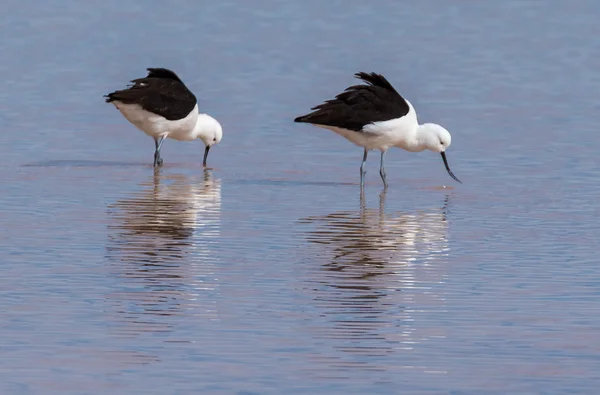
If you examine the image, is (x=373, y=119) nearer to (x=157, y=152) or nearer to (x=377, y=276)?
(x=157, y=152)

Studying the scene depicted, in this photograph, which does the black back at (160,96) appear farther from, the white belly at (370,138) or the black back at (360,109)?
the white belly at (370,138)

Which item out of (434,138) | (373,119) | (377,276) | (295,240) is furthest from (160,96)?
(377,276)

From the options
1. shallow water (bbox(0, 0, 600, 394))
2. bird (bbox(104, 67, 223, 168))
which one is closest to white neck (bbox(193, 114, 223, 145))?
bird (bbox(104, 67, 223, 168))

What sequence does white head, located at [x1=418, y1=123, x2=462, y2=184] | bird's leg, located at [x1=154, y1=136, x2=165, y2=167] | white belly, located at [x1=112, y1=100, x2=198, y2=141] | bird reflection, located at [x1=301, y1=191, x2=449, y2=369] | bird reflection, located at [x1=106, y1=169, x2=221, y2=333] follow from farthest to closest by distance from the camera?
white belly, located at [x1=112, y1=100, x2=198, y2=141] < bird's leg, located at [x1=154, y1=136, x2=165, y2=167] < white head, located at [x1=418, y1=123, x2=462, y2=184] < bird reflection, located at [x1=106, y1=169, x2=221, y2=333] < bird reflection, located at [x1=301, y1=191, x2=449, y2=369]

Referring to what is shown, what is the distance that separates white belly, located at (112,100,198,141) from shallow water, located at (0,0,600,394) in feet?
1.33

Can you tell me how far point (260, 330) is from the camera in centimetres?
1066

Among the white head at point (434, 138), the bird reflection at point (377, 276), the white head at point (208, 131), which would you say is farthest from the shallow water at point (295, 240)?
the white head at point (434, 138)

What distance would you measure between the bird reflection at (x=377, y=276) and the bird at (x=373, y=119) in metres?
1.84

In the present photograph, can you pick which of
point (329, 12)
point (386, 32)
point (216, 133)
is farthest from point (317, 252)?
point (329, 12)

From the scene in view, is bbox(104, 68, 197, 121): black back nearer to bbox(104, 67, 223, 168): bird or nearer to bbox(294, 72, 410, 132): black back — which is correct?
bbox(104, 67, 223, 168): bird

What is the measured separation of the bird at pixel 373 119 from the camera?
18578 mm

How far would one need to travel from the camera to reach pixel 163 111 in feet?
66.5

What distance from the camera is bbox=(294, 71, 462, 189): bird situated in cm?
1858

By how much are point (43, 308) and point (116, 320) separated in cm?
62
